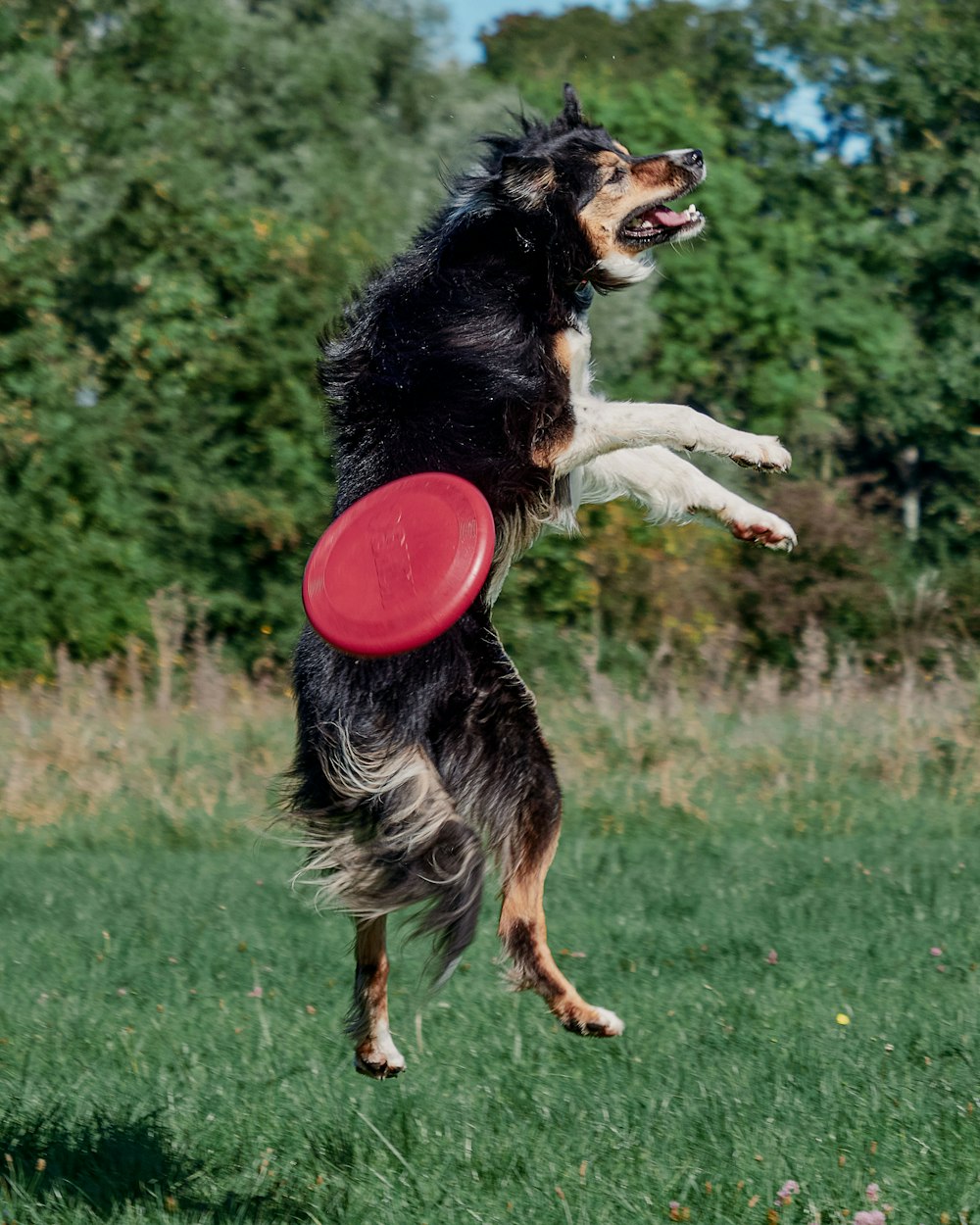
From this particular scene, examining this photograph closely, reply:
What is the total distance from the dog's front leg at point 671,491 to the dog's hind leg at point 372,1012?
1550 millimetres

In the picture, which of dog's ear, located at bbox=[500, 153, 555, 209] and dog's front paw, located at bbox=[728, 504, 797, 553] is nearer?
dog's front paw, located at bbox=[728, 504, 797, 553]

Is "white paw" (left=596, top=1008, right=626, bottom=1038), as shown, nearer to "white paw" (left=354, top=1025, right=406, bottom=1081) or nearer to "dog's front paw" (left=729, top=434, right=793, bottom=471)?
"white paw" (left=354, top=1025, right=406, bottom=1081)

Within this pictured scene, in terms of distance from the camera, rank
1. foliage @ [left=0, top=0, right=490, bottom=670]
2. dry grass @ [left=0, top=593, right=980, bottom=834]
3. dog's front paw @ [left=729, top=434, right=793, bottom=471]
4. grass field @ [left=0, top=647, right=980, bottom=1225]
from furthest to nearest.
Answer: foliage @ [left=0, top=0, right=490, bottom=670], dry grass @ [left=0, top=593, right=980, bottom=834], dog's front paw @ [left=729, top=434, right=793, bottom=471], grass field @ [left=0, top=647, right=980, bottom=1225]

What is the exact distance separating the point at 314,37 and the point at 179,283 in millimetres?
11377

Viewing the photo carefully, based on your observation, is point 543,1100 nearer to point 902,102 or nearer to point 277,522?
point 277,522

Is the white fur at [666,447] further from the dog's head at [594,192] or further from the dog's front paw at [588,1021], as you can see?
the dog's front paw at [588,1021]

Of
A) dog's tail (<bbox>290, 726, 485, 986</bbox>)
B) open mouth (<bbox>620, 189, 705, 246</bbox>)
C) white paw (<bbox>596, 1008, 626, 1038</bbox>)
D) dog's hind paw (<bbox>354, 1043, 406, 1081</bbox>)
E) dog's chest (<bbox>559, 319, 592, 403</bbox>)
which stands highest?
open mouth (<bbox>620, 189, 705, 246</bbox>)

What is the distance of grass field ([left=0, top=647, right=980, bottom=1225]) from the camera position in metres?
4.17

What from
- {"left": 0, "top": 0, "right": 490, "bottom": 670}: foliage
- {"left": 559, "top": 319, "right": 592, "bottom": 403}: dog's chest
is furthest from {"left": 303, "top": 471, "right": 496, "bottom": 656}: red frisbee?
{"left": 0, "top": 0, "right": 490, "bottom": 670}: foliage

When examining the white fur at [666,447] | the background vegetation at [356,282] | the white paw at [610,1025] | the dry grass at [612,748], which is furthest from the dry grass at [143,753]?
the white paw at [610,1025]

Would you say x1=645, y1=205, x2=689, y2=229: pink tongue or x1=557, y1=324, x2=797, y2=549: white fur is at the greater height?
x1=645, y1=205, x2=689, y2=229: pink tongue

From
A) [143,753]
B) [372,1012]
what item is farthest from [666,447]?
[143,753]

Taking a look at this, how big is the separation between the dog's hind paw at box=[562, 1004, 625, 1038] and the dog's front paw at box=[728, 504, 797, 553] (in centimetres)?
145

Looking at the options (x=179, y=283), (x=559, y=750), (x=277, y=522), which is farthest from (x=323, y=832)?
(x=179, y=283)
